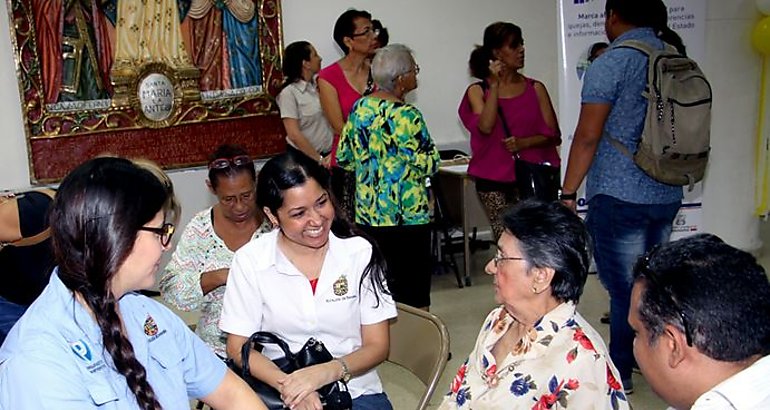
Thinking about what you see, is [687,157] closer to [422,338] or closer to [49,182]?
[422,338]

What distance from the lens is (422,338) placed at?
226 centimetres

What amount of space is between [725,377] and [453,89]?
492 cm

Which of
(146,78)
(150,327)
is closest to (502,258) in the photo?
(150,327)

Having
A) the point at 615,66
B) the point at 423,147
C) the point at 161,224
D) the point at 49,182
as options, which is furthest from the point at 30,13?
the point at 161,224

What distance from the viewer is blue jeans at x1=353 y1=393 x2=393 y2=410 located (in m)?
2.19

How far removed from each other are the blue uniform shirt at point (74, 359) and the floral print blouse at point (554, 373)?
705 mm

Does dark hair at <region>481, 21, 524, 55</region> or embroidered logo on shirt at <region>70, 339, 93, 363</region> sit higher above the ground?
dark hair at <region>481, 21, 524, 55</region>

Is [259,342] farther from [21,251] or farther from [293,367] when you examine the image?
[21,251]

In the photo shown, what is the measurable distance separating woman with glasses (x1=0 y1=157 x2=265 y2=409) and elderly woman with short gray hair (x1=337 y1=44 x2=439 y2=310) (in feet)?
6.61

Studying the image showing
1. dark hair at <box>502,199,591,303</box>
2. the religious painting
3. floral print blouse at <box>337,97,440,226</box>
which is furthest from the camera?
the religious painting

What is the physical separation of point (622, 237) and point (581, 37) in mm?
1986

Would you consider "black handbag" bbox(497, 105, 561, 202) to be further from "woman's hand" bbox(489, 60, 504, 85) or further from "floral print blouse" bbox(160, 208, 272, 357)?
"floral print blouse" bbox(160, 208, 272, 357)

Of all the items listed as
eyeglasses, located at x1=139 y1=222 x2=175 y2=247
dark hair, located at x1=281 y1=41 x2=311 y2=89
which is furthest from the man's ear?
Answer: dark hair, located at x1=281 y1=41 x2=311 y2=89

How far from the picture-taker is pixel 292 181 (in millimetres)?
2178
